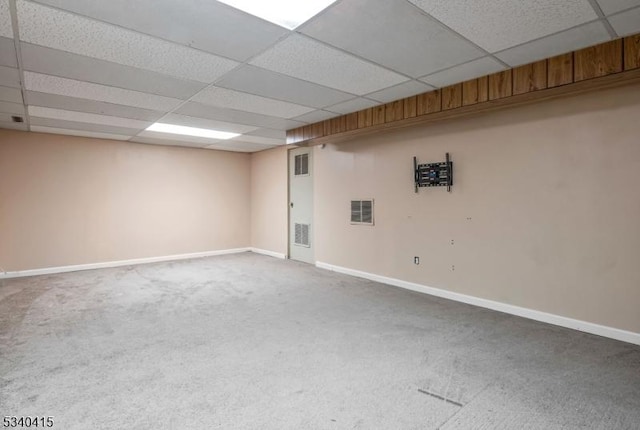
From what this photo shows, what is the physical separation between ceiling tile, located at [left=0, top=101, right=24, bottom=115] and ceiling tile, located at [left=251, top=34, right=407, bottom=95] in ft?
10.9

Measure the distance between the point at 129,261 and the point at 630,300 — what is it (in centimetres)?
740

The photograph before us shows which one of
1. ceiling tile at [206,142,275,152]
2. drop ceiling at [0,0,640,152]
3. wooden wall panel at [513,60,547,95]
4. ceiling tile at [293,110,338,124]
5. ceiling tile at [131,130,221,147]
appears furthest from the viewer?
ceiling tile at [206,142,275,152]

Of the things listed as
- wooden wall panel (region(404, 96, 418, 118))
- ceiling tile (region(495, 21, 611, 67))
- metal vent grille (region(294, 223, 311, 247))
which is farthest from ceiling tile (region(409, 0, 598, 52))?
metal vent grille (region(294, 223, 311, 247))

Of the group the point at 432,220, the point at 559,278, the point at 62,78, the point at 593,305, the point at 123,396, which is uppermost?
the point at 62,78

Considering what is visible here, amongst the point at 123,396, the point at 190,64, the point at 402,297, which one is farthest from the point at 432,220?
the point at 123,396

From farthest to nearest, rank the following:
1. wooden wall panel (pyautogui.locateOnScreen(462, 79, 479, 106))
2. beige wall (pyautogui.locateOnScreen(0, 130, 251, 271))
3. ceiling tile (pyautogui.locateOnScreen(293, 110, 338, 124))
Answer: beige wall (pyautogui.locateOnScreen(0, 130, 251, 271))
ceiling tile (pyautogui.locateOnScreen(293, 110, 338, 124))
wooden wall panel (pyautogui.locateOnScreen(462, 79, 479, 106))

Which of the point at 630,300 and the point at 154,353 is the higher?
the point at 630,300

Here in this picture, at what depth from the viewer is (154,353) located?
9.27 feet

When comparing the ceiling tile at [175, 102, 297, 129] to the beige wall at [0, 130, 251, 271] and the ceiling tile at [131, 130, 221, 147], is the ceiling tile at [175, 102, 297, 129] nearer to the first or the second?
the ceiling tile at [131, 130, 221, 147]

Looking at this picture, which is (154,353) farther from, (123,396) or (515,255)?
(515,255)

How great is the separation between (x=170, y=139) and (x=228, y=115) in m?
2.31

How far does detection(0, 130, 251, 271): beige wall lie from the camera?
565 cm

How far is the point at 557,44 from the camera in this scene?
2.75 meters

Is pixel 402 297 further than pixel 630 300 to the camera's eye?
Yes
